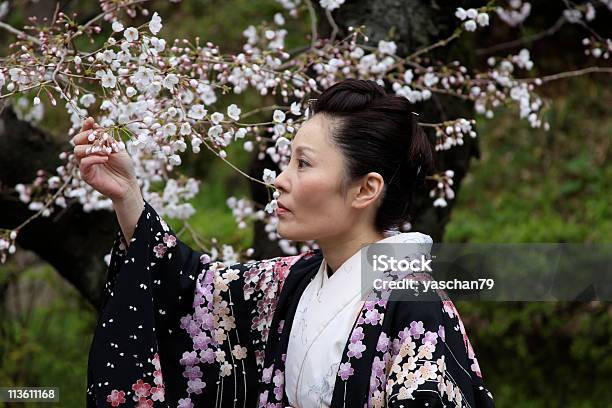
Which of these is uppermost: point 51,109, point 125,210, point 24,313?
point 51,109

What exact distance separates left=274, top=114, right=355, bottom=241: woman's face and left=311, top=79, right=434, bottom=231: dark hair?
0.03 m

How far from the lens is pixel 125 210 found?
2371mm

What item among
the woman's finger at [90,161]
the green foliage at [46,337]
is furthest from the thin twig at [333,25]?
the green foliage at [46,337]

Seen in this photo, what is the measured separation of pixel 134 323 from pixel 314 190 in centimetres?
61

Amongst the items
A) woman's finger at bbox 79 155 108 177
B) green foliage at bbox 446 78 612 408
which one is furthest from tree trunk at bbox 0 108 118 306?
green foliage at bbox 446 78 612 408

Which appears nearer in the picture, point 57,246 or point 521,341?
point 57,246

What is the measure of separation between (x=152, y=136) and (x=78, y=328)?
3298 millimetres

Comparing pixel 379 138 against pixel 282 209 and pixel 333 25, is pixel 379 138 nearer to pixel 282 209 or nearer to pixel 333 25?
pixel 282 209

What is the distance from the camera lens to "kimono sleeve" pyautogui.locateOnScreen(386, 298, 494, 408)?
2021 millimetres

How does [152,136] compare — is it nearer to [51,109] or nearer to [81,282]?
[81,282]

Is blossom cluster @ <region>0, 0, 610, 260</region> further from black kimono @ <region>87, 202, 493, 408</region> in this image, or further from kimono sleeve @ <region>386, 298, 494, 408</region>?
kimono sleeve @ <region>386, 298, 494, 408</region>

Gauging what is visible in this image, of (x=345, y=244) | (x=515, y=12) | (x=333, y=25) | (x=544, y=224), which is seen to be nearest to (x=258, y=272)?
(x=345, y=244)

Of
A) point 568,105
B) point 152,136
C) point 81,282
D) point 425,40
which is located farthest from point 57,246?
point 568,105

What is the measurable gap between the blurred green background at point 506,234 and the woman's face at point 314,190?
182 centimetres
